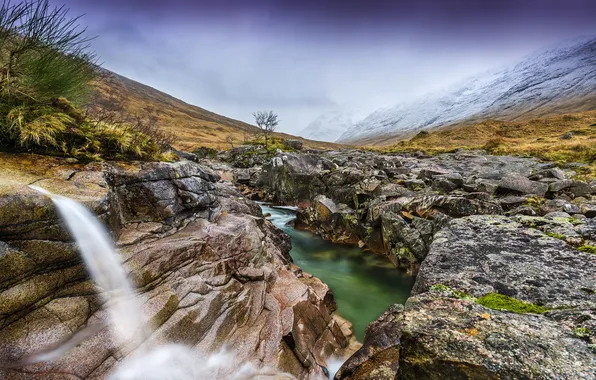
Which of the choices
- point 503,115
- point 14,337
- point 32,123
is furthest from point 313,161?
point 503,115

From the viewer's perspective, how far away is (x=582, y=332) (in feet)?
9.77

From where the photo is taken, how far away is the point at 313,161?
2514 cm

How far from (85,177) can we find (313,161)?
19.6 meters

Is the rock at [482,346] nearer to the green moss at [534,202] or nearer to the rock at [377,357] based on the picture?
the rock at [377,357]

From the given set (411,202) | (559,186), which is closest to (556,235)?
(411,202)

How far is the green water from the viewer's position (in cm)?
1079

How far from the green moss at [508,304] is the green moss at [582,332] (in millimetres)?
783

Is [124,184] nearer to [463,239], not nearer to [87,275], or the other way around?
[87,275]

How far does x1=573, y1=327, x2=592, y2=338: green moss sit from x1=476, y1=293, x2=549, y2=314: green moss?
2.57 feet

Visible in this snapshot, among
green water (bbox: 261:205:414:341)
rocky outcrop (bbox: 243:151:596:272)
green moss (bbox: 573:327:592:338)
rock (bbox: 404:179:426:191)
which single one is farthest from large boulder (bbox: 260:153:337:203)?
green moss (bbox: 573:327:592:338)

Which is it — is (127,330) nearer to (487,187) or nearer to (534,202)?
(534,202)

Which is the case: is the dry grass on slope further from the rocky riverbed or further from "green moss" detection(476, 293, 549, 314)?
"green moss" detection(476, 293, 549, 314)

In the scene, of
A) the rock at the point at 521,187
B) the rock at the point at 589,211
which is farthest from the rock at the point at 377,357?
the rock at the point at 521,187

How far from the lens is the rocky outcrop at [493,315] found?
8.67 feet
